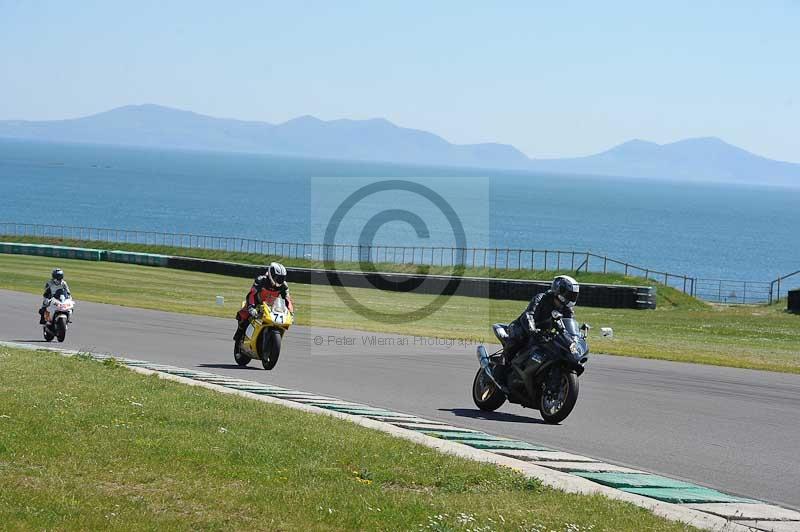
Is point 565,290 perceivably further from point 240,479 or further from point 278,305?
point 278,305

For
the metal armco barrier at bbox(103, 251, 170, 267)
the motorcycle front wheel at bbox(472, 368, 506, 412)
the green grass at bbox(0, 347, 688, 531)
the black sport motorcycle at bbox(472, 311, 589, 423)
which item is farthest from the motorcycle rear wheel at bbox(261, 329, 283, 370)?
the metal armco barrier at bbox(103, 251, 170, 267)

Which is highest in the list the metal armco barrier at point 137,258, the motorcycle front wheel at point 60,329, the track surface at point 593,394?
the metal armco barrier at point 137,258

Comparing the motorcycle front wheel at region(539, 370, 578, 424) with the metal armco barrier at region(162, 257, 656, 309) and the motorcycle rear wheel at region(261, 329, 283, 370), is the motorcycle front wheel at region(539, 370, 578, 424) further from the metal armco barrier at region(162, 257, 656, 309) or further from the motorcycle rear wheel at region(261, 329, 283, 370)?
the metal armco barrier at region(162, 257, 656, 309)

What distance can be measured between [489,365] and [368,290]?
34.3 m

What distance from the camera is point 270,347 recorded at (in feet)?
64.3

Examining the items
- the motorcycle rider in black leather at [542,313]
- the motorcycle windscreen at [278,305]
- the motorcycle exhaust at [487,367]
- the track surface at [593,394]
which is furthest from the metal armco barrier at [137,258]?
the motorcycle rider in black leather at [542,313]

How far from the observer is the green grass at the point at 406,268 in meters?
47.8

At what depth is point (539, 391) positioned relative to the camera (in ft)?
47.0

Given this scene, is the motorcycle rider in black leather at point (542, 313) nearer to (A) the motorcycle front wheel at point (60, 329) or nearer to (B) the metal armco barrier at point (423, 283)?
(A) the motorcycle front wheel at point (60, 329)

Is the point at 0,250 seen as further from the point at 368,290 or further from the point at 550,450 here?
the point at 550,450

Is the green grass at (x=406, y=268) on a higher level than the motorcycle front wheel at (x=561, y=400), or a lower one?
higher

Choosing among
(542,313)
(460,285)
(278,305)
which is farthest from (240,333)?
(460,285)

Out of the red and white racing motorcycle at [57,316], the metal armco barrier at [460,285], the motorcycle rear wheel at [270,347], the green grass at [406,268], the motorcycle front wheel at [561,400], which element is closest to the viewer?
the motorcycle front wheel at [561,400]

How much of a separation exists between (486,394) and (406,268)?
4001 cm
